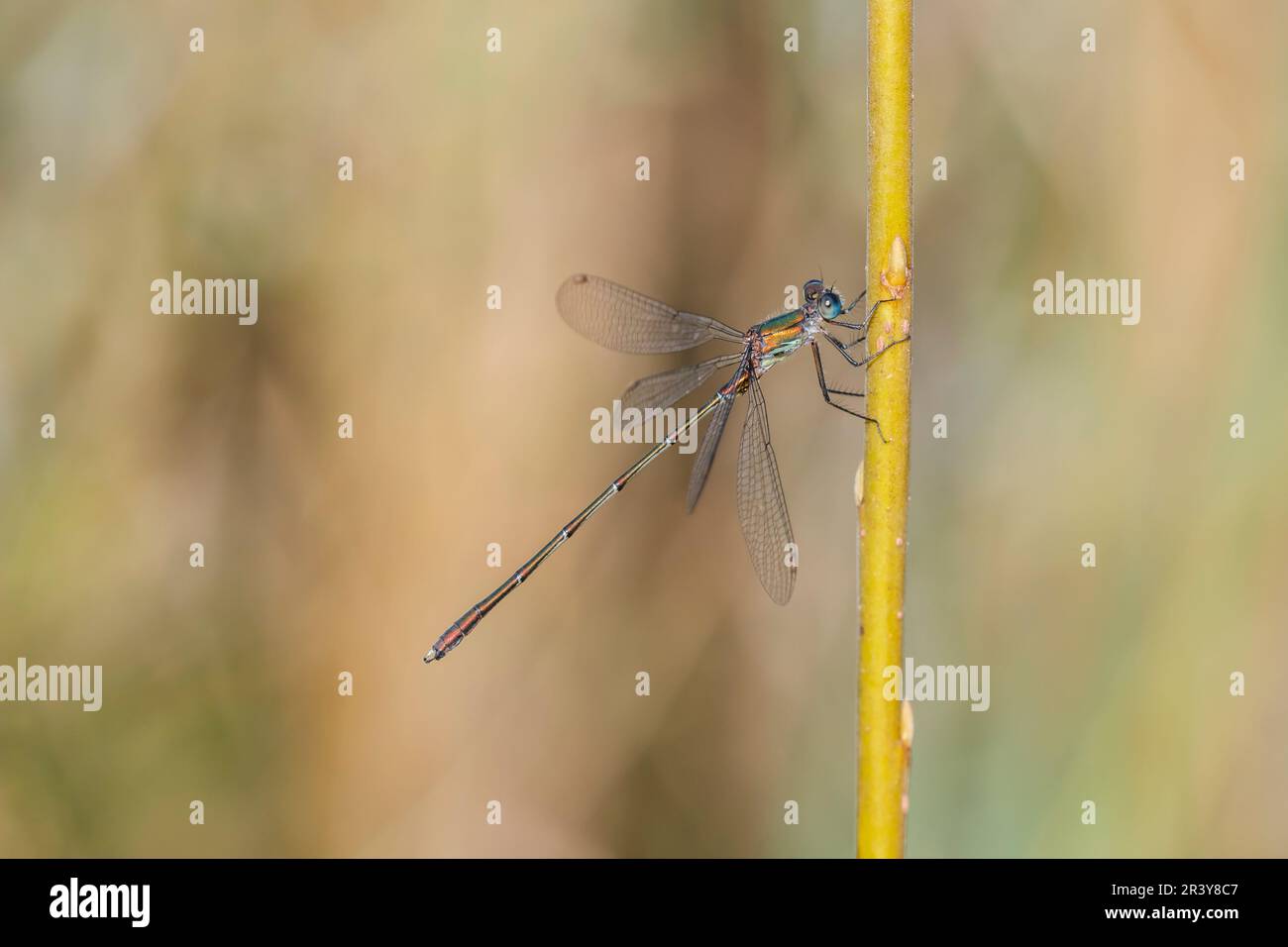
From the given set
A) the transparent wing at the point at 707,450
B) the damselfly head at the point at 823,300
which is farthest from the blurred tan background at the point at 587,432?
the damselfly head at the point at 823,300

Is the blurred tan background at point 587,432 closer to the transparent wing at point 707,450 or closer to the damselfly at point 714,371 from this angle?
the transparent wing at point 707,450

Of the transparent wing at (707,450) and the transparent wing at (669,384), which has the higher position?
the transparent wing at (669,384)

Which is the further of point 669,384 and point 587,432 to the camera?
point 587,432

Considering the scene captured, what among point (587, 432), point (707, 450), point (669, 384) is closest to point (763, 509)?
point (707, 450)

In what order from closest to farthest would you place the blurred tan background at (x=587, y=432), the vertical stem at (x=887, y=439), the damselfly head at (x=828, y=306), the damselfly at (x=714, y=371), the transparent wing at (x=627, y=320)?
the vertical stem at (x=887, y=439) → the damselfly at (x=714, y=371) → the damselfly head at (x=828, y=306) → the blurred tan background at (x=587, y=432) → the transparent wing at (x=627, y=320)

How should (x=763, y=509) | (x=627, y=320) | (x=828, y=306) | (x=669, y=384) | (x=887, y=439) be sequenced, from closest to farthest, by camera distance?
(x=887, y=439) < (x=763, y=509) < (x=828, y=306) < (x=627, y=320) < (x=669, y=384)

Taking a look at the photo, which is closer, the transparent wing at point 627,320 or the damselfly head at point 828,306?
the damselfly head at point 828,306

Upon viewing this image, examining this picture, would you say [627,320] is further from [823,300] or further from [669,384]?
[823,300]
